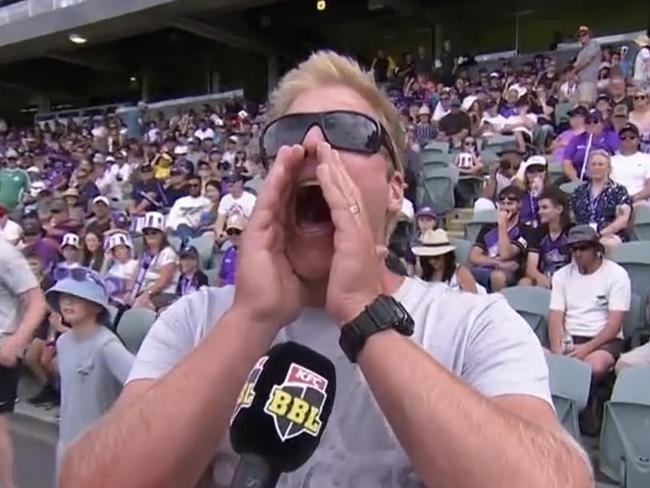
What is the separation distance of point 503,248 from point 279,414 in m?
5.75

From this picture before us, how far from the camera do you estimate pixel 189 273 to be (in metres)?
7.86

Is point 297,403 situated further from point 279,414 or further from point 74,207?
point 74,207

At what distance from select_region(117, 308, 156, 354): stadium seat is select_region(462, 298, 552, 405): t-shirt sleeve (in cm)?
490

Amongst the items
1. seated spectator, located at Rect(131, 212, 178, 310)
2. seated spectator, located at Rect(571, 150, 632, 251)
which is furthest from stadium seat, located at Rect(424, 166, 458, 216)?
seated spectator, located at Rect(131, 212, 178, 310)

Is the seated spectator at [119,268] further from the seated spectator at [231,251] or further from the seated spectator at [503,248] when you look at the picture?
the seated spectator at [503,248]

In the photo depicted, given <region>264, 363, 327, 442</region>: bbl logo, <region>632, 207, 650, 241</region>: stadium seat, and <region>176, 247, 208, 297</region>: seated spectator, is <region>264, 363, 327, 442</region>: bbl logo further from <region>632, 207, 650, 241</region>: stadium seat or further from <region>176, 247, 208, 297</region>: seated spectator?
<region>176, 247, 208, 297</region>: seated spectator

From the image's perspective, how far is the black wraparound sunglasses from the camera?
55.4 inches

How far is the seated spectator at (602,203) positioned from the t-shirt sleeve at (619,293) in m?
1.20

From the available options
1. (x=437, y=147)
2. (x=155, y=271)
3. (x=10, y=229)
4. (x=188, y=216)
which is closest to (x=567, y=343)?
(x=155, y=271)

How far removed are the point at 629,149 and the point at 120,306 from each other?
4.39 meters

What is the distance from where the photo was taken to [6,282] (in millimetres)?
4242

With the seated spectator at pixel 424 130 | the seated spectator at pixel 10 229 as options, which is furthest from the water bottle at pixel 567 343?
the seated spectator at pixel 10 229

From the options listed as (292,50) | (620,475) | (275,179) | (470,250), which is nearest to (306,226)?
(275,179)

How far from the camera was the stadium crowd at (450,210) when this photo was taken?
5.38 meters
